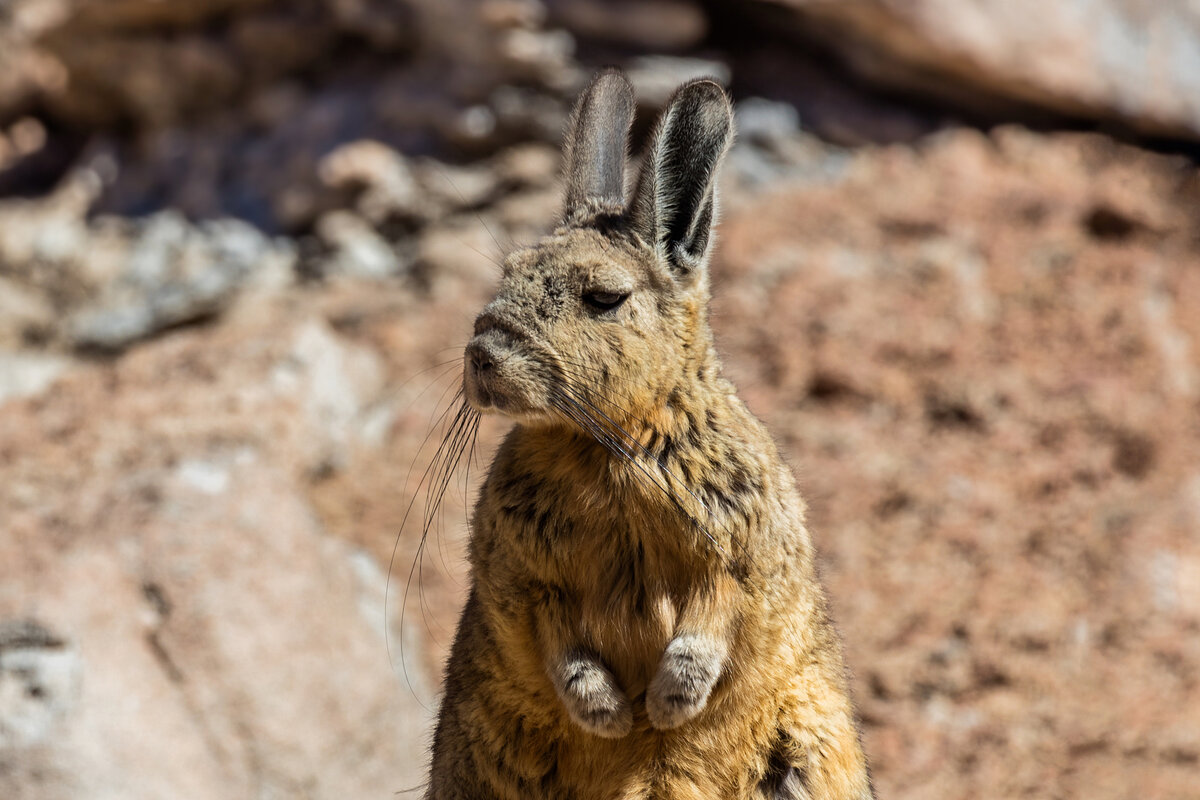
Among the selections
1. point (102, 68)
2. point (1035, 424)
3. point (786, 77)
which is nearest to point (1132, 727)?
point (1035, 424)

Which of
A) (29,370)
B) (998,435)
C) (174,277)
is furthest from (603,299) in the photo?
(29,370)

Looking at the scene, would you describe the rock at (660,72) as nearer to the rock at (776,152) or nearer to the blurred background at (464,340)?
the blurred background at (464,340)

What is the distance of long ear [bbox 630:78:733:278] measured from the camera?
411cm

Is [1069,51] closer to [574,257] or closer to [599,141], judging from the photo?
[599,141]

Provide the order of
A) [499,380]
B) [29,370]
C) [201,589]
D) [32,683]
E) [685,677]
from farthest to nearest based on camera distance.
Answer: [29,370] < [201,589] < [32,683] < [685,677] < [499,380]

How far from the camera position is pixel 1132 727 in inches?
259

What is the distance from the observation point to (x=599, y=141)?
4672mm

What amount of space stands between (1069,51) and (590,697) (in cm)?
658

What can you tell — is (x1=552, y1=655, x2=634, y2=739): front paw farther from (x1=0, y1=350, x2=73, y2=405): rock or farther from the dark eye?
(x1=0, y1=350, x2=73, y2=405): rock

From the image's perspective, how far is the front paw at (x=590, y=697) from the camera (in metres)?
4.04

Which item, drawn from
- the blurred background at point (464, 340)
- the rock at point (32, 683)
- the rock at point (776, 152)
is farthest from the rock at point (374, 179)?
the rock at point (32, 683)

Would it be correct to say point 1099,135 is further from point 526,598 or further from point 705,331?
point 526,598

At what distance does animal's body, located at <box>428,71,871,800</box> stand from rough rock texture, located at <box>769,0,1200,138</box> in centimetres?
480

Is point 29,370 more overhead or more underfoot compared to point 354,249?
more underfoot
